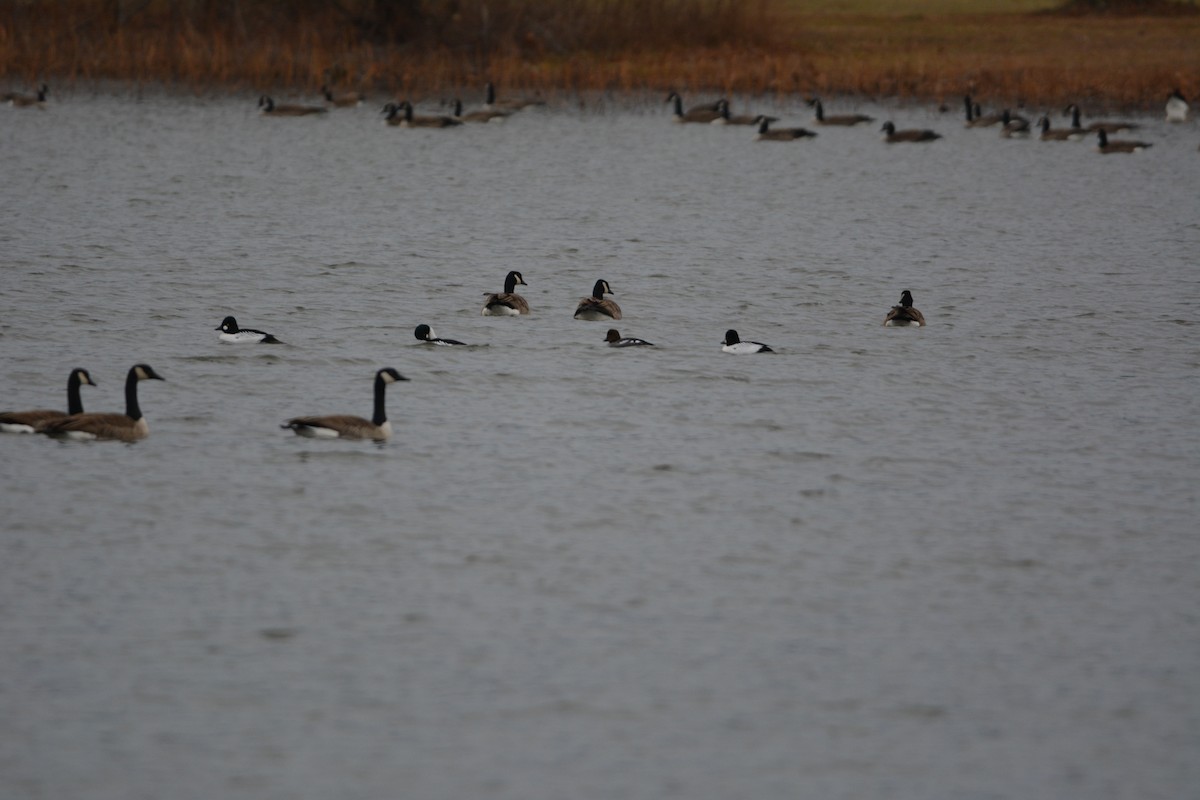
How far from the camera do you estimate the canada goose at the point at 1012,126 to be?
44.9 m

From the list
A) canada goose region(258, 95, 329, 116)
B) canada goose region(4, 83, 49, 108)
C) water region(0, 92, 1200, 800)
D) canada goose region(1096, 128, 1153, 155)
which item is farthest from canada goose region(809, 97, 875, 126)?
canada goose region(4, 83, 49, 108)

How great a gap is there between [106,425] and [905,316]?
975 centimetres

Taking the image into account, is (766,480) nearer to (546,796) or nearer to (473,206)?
(546,796)

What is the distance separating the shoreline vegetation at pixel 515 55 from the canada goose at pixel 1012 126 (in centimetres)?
402

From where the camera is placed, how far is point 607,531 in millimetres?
12125

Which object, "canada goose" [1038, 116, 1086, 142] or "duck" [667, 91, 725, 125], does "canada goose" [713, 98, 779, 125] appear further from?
"canada goose" [1038, 116, 1086, 142]

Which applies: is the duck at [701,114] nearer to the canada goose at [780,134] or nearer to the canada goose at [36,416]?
the canada goose at [780,134]

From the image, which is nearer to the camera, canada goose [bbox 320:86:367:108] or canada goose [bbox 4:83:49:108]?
canada goose [bbox 4:83:49:108]

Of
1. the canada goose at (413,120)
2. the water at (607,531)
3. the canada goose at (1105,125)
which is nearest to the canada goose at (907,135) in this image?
the canada goose at (1105,125)

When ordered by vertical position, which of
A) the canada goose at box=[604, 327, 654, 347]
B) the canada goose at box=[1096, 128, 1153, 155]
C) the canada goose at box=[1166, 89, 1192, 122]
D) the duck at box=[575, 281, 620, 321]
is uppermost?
the canada goose at box=[1166, 89, 1192, 122]

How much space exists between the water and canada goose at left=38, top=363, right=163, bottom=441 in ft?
0.52

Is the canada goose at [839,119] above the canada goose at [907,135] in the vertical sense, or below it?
above

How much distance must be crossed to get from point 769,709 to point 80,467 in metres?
6.81

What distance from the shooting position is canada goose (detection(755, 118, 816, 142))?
43594 millimetres
